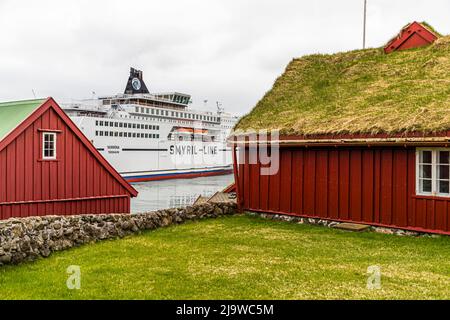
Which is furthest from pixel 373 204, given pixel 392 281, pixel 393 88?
pixel 392 281

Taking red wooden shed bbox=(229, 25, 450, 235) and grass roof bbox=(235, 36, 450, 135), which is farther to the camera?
grass roof bbox=(235, 36, 450, 135)

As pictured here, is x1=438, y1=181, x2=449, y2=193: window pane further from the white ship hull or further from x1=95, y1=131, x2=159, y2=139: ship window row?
x1=95, y1=131, x2=159, y2=139: ship window row

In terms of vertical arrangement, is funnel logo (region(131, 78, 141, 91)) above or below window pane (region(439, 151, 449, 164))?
above

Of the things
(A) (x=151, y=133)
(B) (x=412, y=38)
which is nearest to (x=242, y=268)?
(B) (x=412, y=38)

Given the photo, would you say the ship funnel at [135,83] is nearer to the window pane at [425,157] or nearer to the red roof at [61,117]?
the red roof at [61,117]

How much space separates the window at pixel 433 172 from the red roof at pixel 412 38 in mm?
7391

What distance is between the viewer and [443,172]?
12328 millimetres

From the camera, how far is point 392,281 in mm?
8430

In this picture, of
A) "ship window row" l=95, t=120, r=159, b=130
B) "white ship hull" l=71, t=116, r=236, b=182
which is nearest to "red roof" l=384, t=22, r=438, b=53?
"white ship hull" l=71, t=116, r=236, b=182

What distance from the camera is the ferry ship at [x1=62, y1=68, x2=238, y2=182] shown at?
63.1 metres

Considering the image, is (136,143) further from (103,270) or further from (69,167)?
(103,270)

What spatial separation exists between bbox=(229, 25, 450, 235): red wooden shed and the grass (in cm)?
110

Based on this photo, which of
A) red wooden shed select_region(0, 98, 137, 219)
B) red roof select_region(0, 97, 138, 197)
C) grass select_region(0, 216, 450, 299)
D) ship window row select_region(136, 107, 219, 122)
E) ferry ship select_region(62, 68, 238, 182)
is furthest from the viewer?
ship window row select_region(136, 107, 219, 122)

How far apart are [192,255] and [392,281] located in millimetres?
4145
